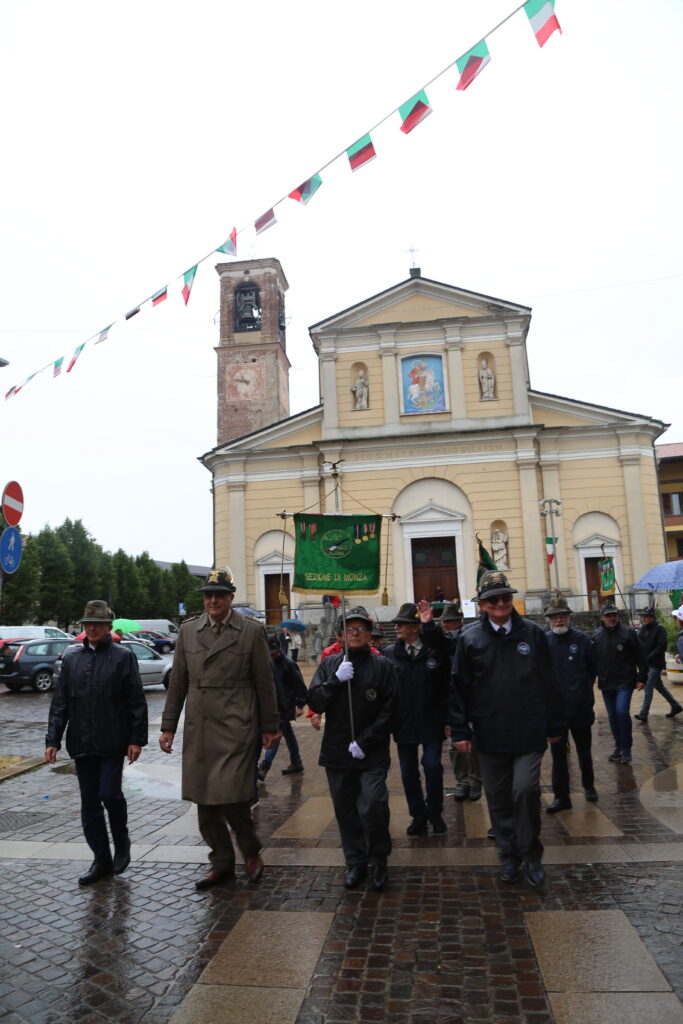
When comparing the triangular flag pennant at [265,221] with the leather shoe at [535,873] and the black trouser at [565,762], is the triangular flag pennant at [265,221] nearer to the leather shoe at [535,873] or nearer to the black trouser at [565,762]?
the black trouser at [565,762]

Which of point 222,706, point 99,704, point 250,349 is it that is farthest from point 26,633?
point 250,349

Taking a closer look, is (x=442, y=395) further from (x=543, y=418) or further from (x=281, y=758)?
(x=281, y=758)

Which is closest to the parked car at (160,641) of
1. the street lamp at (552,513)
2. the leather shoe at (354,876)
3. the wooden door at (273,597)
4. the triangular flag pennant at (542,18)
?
the wooden door at (273,597)

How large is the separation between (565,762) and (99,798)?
4024 millimetres

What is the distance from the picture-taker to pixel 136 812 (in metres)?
6.86

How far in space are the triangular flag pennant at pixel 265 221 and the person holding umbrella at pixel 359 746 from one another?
563 cm

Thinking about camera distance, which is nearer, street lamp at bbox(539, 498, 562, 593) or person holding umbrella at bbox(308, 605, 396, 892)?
person holding umbrella at bbox(308, 605, 396, 892)

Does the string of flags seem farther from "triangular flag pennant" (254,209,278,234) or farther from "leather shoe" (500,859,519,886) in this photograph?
"leather shoe" (500,859,519,886)

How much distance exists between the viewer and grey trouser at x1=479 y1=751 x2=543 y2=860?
4.57m

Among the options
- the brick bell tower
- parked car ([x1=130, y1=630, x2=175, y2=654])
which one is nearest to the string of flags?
parked car ([x1=130, y1=630, x2=175, y2=654])

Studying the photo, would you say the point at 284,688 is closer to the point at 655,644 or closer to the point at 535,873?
the point at 535,873

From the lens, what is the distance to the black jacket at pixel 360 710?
15.7ft

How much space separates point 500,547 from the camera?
26.3 meters

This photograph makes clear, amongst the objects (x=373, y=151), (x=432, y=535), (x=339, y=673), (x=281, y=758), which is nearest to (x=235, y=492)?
(x=432, y=535)
